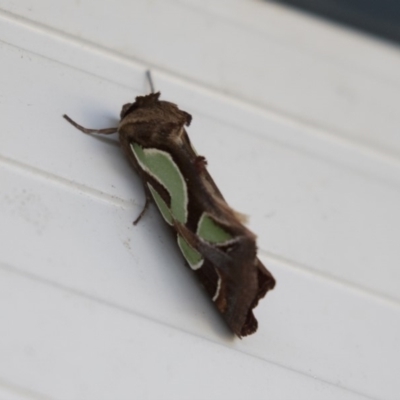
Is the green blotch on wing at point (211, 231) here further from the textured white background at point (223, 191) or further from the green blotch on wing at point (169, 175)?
the textured white background at point (223, 191)

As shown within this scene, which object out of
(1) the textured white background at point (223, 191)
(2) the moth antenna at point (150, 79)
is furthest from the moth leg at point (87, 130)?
(2) the moth antenna at point (150, 79)

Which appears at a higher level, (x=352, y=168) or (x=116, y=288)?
(x=352, y=168)

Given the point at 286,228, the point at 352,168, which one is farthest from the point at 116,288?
the point at 352,168

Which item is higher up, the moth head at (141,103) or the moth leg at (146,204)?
the moth head at (141,103)

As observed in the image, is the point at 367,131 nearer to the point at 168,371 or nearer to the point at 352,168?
the point at 352,168

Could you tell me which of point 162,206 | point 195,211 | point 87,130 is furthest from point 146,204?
point 87,130

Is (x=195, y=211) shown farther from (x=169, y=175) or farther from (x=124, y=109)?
(x=124, y=109)

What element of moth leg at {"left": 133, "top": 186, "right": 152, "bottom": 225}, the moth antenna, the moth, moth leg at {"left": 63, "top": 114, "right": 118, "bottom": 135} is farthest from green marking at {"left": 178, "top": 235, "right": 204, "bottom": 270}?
the moth antenna

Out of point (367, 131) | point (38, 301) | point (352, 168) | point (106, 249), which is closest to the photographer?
point (38, 301)

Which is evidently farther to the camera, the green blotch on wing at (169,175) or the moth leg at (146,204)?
the moth leg at (146,204)
